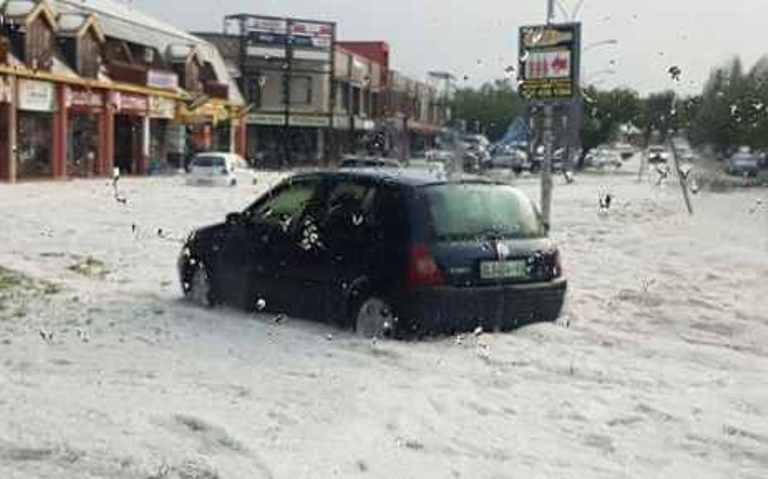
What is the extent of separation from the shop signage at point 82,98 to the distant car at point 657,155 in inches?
1177

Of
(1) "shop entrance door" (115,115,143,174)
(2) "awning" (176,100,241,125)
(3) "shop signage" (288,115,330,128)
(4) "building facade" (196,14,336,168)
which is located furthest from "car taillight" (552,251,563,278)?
(3) "shop signage" (288,115,330,128)

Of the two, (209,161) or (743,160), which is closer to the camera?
(209,161)

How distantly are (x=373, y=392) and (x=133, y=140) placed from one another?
4190cm

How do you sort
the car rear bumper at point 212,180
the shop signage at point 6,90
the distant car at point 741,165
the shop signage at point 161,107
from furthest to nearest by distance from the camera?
the distant car at point 741,165 < the shop signage at point 161,107 < the car rear bumper at point 212,180 < the shop signage at point 6,90

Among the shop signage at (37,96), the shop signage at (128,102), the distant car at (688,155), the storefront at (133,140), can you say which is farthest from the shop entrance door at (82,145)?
the distant car at (688,155)

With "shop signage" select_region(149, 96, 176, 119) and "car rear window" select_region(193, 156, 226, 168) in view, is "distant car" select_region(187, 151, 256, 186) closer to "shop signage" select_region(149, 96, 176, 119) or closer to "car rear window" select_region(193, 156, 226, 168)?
"car rear window" select_region(193, 156, 226, 168)

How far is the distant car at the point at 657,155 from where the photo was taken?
192ft

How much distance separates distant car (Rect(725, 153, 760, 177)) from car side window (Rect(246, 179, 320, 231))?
5123 centimetres

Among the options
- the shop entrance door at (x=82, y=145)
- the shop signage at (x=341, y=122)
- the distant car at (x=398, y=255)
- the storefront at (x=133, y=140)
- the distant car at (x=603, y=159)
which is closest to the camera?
the distant car at (x=398, y=255)

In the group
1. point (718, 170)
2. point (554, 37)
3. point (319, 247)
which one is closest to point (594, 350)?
point (319, 247)

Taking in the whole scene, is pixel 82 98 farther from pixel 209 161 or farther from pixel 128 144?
pixel 128 144

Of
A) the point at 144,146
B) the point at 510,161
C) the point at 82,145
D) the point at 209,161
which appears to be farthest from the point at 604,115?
the point at 82,145

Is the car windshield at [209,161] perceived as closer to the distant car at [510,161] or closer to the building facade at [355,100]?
the distant car at [510,161]

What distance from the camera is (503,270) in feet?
28.0
